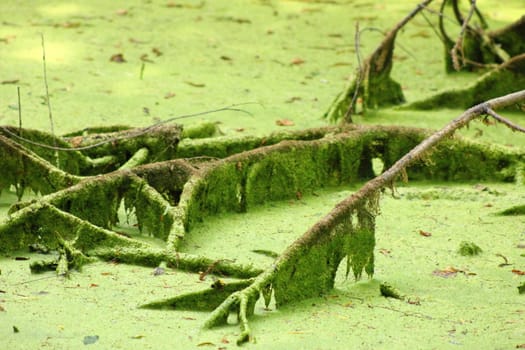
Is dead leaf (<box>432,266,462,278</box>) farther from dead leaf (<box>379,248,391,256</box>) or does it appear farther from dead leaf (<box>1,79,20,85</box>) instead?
dead leaf (<box>1,79,20,85</box>)

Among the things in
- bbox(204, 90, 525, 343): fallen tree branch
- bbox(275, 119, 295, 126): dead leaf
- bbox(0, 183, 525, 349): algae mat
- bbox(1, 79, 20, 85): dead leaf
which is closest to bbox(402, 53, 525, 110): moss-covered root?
bbox(275, 119, 295, 126): dead leaf

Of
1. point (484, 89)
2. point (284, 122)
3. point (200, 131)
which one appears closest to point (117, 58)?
point (284, 122)

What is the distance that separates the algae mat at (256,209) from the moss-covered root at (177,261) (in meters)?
0.06

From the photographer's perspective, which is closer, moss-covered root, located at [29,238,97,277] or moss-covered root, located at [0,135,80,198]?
moss-covered root, located at [29,238,97,277]

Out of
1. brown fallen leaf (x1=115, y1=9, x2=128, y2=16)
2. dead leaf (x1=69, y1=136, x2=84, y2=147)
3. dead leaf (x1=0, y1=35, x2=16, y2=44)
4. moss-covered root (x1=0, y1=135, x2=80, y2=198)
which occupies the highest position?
brown fallen leaf (x1=115, y1=9, x2=128, y2=16)

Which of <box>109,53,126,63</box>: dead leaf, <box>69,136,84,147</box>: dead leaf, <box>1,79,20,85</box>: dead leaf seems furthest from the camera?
<box>109,53,126,63</box>: dead leaf

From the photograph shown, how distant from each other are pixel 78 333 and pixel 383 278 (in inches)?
43.6

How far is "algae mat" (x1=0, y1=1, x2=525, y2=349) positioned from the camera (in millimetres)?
2932

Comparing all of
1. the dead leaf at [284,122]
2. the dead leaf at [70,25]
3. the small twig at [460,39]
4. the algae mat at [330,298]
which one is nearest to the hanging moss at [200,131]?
the dead leaf at [284,122]

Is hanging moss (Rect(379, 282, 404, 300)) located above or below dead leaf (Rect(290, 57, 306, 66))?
below

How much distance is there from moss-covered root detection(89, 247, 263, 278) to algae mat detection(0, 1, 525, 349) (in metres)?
0.06

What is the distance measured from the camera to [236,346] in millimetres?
2814

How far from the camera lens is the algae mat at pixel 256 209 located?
2.93m

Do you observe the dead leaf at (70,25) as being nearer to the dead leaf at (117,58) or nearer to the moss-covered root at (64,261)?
the dead leaf at (117,58)
